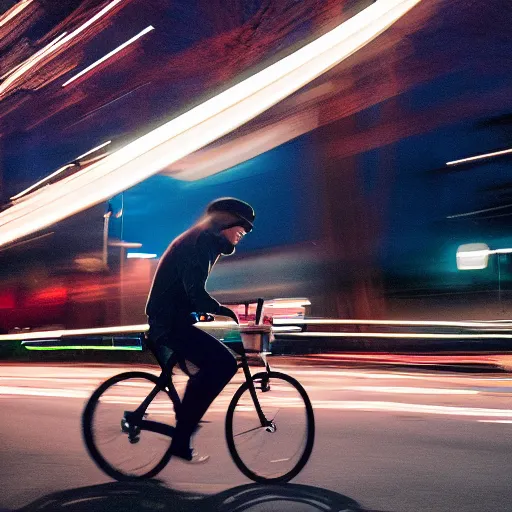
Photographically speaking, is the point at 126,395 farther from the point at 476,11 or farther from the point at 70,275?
the point at 476,11

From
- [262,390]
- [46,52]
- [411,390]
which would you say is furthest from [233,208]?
[46,52]

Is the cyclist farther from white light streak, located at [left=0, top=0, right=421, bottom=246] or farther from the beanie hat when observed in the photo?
white light streak, located at [left=0, top=0, right=421, bottom=246]

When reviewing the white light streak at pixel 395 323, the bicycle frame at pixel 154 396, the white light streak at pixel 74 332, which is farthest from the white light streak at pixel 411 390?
the bicycle frame at pixel 154 396

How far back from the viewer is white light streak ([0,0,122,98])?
19.6 m

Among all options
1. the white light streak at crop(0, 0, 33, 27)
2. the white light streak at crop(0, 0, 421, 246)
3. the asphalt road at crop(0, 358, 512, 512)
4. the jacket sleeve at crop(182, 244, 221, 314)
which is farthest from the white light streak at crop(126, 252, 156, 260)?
the white light streak at crop(0, 0, 33, 27)

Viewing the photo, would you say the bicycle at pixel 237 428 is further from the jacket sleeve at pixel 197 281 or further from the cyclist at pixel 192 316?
the jacket sleeve at pixel 197 281

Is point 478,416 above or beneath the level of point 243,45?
beneath

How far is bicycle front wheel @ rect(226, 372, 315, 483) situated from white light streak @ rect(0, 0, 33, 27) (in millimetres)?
19211

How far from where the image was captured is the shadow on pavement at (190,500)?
13.5 feet

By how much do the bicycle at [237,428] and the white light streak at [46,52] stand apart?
1623 cm

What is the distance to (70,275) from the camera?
51.5 feet

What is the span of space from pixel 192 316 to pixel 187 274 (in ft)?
0.95

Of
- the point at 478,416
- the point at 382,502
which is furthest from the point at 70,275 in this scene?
the point at 382,502

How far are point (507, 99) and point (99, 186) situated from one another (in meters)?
10.9
